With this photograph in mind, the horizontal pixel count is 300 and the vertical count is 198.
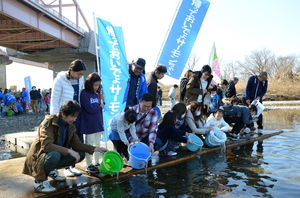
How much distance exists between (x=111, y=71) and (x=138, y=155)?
1.57 metres

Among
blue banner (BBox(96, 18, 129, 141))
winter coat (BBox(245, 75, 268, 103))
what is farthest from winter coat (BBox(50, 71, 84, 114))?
winter coat (BBox(245, 75, 268, 103))

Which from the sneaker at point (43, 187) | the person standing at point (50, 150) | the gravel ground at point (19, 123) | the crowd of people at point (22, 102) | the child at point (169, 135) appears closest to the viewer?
the person standing at point (50, 150)

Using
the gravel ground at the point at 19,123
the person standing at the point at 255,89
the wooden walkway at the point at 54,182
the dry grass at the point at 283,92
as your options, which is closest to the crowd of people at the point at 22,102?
the gravel ground at the point at 19,123

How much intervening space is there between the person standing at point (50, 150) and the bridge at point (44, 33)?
1300cm

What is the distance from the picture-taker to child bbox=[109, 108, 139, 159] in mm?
3931

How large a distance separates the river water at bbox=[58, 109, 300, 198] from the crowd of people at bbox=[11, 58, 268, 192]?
49 cm

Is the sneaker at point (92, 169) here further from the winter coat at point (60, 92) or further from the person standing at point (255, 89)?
the person standing at point (255, 89)

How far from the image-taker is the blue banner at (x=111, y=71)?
14.6ft

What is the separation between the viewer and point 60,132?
322cm

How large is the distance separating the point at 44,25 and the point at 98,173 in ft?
56.2

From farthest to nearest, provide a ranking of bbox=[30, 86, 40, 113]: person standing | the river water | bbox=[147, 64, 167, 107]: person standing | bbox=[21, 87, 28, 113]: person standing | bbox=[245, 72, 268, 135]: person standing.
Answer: bbox=[21, 87, 28, 113]: person standing < bbox=[30, 86, 40, 113]: person standing < bbox=[245, 72, 268, 135]: person standing < bbox=[147, 64, 167, 107]: person standing < the river water

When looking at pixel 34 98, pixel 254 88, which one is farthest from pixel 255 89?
pixel 34 98

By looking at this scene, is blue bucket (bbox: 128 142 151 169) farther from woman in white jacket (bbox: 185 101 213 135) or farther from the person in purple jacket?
woman in white jacket (bbox: 185 101 213 135)

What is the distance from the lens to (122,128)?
4.05 m
